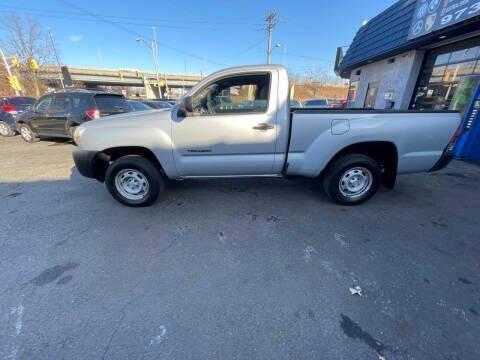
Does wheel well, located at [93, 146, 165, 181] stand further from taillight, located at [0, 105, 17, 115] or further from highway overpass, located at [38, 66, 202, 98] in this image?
highway overpass, located at [38, 66, 202, 98]

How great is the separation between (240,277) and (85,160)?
9.34 feet

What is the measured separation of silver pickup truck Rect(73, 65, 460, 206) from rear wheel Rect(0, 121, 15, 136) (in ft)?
31.8

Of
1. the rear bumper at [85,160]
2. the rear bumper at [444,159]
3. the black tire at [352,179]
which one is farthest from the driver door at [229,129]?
the rear bumper at [444,159]

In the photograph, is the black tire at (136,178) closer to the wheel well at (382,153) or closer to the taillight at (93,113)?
the wheel well at (382,153)

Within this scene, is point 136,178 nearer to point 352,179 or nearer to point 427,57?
point 352,179

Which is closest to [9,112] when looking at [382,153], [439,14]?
[382,153]

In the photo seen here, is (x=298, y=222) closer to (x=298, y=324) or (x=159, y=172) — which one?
(x=298, y=324)


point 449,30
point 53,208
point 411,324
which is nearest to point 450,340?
point 411,324

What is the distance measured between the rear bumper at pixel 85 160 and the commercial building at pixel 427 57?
8250mm

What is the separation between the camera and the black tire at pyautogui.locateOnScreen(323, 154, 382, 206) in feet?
10.8

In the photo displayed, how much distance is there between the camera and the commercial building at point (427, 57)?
18.8 ft

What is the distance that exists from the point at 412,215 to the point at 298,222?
178 cm

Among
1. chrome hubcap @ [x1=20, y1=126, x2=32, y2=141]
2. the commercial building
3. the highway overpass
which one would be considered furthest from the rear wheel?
the highway overpass

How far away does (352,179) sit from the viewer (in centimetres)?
349
